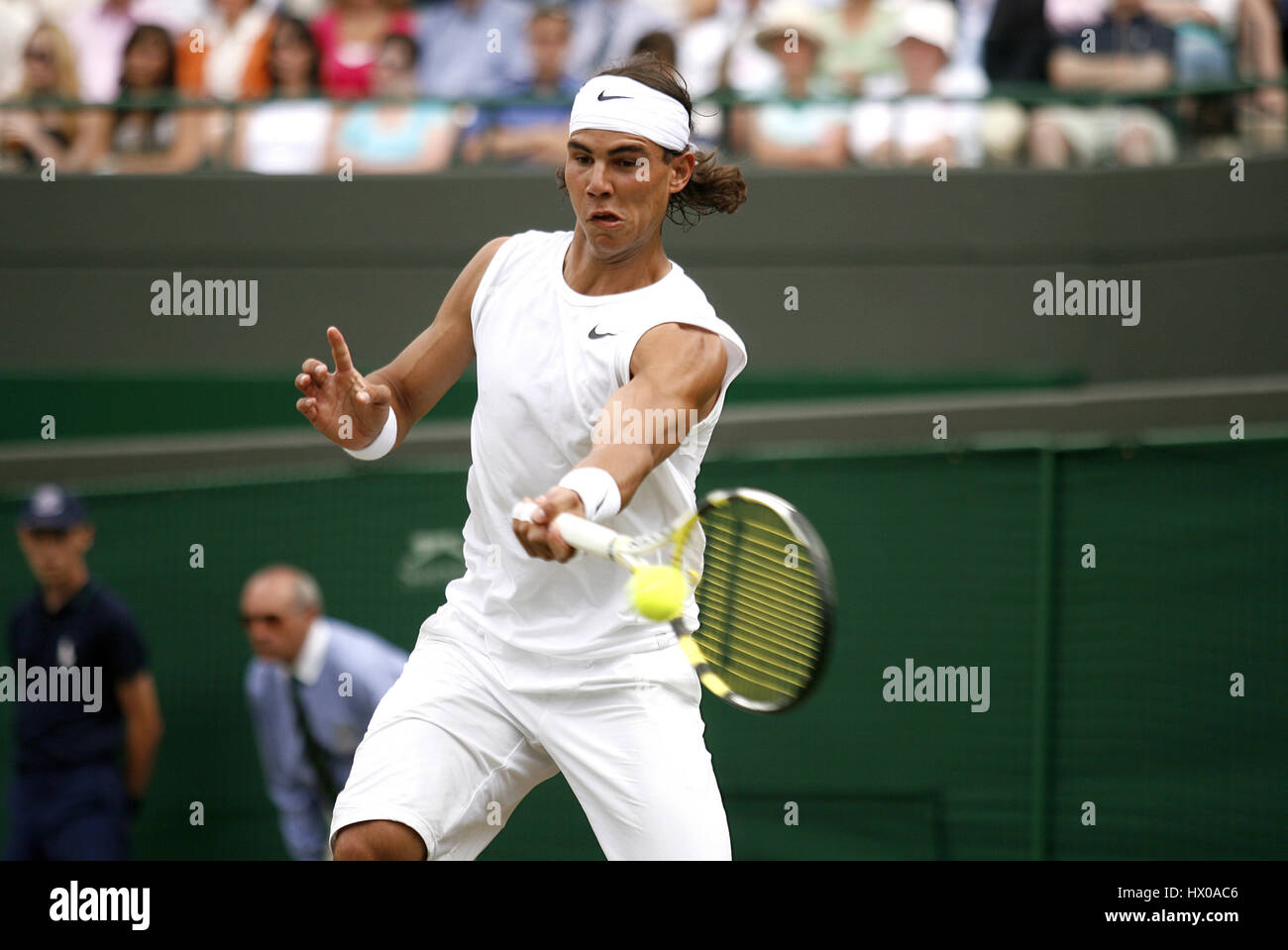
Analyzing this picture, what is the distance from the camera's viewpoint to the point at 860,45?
7.97 m

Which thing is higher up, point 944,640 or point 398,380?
point 398,380

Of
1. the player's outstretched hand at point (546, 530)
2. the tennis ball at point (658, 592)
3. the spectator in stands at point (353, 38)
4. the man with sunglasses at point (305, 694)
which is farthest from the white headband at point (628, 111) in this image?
the spectator in stands at point (353, 38)

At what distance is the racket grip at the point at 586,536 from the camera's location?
11.1 ft

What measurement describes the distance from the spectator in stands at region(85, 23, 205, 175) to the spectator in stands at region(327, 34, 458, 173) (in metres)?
0.68

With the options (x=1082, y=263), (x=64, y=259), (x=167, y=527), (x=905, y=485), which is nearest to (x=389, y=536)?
(x=167, y=527)

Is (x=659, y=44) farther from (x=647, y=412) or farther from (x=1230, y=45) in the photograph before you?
(x=647, y=412)

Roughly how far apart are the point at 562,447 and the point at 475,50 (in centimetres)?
477

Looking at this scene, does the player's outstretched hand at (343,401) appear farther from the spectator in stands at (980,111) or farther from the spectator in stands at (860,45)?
the spectator in stands at (980,111)

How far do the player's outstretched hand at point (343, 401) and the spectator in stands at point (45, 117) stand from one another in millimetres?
4676

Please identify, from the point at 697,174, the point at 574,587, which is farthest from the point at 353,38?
the point at 574,587

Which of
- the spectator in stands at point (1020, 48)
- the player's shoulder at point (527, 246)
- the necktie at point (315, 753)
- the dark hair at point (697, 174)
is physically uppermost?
the spectator in stands at point (1020, 48)
